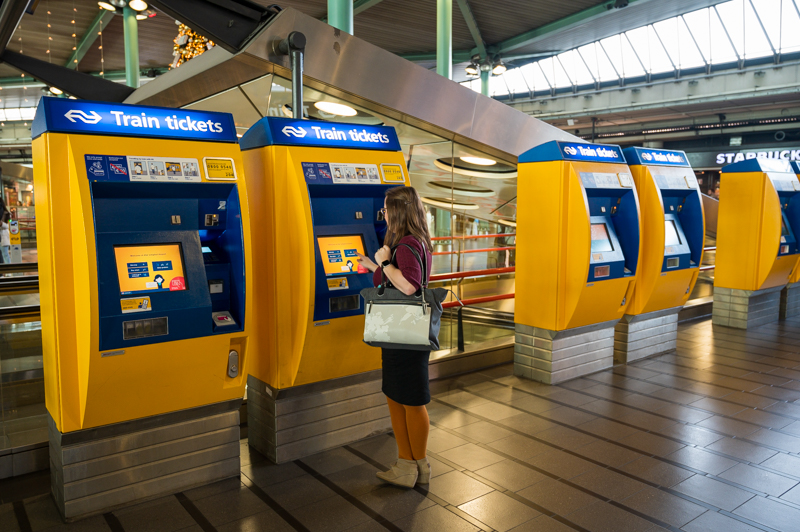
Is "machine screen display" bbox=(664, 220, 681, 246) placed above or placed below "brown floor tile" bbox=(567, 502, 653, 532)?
above

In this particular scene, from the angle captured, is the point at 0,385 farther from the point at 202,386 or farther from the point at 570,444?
the point at 570,444

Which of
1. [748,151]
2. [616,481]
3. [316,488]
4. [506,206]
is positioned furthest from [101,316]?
[748,151]

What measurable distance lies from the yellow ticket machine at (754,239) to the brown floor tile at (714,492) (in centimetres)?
476

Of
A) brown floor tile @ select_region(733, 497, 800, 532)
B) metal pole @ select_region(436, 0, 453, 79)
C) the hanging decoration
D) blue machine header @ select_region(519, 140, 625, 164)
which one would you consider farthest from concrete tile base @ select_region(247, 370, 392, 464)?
metal pole @ select_region(436, 0, 453, 79)

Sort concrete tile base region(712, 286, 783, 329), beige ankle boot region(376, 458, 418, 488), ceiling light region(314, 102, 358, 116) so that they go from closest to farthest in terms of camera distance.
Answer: beige ankle boot region(376, 458, 418, 488) → ceiling light region(314, 102, 358, 116) → concrete tile base region(712, 286, 783, 329)

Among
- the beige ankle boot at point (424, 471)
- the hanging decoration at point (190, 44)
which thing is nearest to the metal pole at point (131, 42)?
the hanging decoration at point (190, 44)

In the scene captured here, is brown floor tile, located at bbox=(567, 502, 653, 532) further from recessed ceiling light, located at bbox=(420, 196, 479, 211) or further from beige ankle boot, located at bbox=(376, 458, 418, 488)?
recessed ceiling light, located at bbox=(420, 196, 479, 211)

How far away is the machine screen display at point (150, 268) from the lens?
253 cm

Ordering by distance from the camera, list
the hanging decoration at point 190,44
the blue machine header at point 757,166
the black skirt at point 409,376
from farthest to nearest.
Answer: the blue machine header at point 757,166, the hanging decoration at point 190,44, the black skirt at point 409,376

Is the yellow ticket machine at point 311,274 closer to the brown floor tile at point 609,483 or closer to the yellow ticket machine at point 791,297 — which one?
the brown floor tile at point 609,483

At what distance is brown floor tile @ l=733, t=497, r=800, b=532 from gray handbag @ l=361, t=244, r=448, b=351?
1706mm

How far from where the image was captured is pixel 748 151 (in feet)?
61.2

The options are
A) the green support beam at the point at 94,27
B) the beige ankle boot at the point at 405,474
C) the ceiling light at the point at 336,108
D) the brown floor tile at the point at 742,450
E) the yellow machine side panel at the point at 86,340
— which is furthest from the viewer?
the green support beam at the point at 94,27

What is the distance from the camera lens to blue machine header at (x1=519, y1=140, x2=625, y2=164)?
14.6 feet
